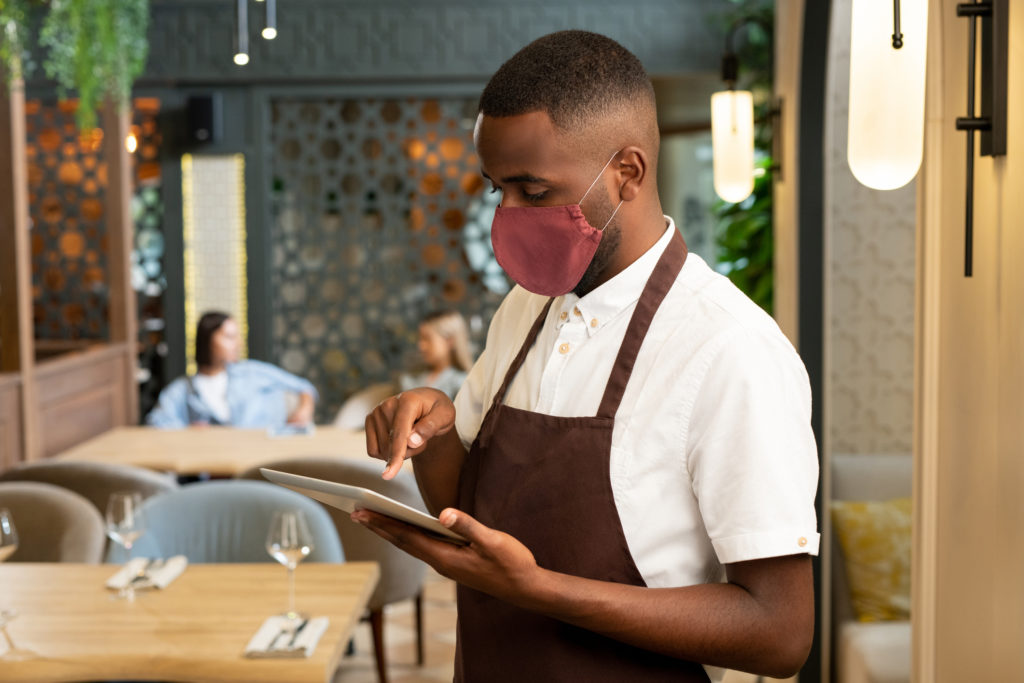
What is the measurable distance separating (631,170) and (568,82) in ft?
0.39

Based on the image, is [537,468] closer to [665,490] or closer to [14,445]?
[665,490]

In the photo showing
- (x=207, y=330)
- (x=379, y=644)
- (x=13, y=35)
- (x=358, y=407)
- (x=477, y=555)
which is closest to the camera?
(x=477, y=555)

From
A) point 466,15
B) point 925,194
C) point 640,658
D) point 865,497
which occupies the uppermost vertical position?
point 466,15

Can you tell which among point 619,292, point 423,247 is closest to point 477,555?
point 619,292

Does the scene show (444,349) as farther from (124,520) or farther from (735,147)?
(124,520)

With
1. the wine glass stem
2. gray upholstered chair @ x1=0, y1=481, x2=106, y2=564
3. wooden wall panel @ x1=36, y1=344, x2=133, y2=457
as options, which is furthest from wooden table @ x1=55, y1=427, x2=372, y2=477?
the wine glass stem

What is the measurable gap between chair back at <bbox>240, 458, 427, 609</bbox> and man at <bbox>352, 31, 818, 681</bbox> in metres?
2.18

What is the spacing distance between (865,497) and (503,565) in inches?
120

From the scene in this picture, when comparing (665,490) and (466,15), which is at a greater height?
(466,15)

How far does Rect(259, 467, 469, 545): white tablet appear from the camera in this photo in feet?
3.49

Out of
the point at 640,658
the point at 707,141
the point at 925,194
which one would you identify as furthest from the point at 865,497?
the point at 707,141

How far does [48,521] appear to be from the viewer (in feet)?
9.93

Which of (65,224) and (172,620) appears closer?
(172,620)

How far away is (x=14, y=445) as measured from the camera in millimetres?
4781
